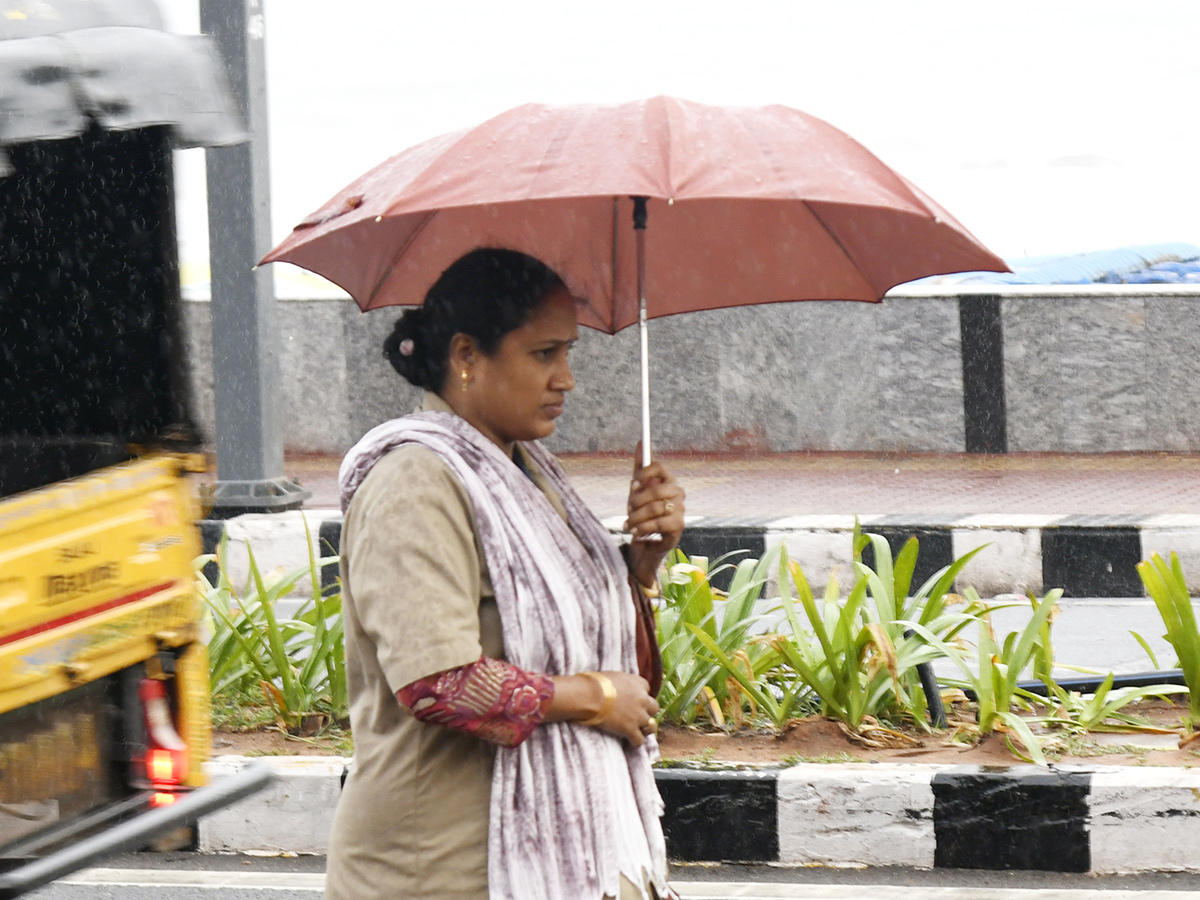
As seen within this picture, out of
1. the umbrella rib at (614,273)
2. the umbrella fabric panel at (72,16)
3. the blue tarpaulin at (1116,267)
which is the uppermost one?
the blue tarpaulin at (1116,267)

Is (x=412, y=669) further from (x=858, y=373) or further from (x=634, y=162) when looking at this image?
(x=858, y=373)

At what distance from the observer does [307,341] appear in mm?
12266

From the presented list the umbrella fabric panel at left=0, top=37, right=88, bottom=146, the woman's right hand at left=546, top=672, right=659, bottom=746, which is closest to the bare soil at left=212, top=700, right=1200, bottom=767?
the umbrella fabric panel at left=0, top=37, right=88, bottom=146

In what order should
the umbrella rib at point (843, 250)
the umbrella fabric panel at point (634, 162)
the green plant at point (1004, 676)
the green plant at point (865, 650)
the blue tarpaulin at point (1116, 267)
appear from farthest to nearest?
1. the blue tarpaulin at point (1116, 267)
2. the green plant at point (865, 650)
3. the green plant at point (1004, 676)
4. the umbrella rib at point (843, 250)
5. the umbrella fabric panel at point (634, 162)

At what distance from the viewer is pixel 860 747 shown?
439cm

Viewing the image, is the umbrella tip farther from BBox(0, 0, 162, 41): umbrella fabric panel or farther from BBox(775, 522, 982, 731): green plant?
BBox(775, 522, 982, 731): green plant

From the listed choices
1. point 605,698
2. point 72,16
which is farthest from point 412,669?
point 72,16

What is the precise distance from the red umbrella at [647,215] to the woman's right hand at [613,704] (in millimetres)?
477

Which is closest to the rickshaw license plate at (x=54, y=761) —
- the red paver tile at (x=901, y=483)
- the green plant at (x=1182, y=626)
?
the green plant at (x=1182, y=626)

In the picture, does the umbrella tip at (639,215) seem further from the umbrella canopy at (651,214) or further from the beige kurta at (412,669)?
the beige kurta at (412,669)

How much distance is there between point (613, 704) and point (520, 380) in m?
0.45

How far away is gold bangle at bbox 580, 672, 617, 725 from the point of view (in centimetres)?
215

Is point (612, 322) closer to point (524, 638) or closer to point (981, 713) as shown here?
point (524, 638)

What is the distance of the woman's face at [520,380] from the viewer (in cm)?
224
